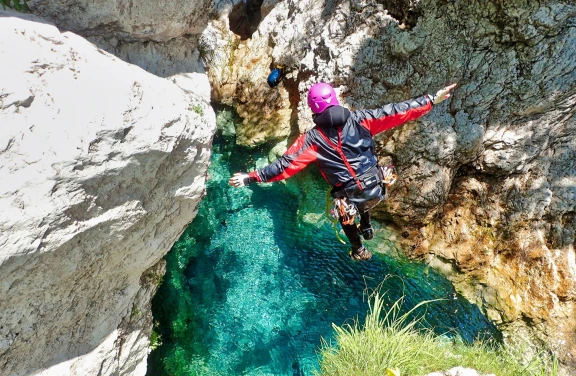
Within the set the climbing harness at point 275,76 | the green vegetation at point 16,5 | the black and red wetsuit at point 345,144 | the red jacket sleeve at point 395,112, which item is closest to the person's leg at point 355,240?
the black and red wetsuit at point 345,144

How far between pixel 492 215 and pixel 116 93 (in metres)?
4.61

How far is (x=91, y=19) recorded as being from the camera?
3221 millimetres

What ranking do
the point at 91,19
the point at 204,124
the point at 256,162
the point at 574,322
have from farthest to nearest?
the point at 256,162 < the point at 574,322 < the point at 204,124 < the point at 91,19

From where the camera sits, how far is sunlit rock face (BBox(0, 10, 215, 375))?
96.7 inches

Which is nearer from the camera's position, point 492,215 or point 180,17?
point 180,17

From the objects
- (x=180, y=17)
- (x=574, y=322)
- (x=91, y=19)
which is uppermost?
(x=180, y=17)

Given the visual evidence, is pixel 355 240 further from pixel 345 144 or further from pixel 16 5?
pixel 16 5

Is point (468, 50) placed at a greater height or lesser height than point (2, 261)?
greater

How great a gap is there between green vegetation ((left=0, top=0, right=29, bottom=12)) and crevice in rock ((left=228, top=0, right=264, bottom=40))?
365cm

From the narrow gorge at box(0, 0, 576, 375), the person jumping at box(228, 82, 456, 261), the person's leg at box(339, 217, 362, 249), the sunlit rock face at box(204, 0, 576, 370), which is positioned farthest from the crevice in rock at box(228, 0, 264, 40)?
the person's leg at box(339, 217, 362, 249)

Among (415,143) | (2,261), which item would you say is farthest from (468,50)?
(2,261)

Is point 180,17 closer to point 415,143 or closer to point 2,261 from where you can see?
point 2,261

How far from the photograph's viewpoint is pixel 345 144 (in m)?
3.93

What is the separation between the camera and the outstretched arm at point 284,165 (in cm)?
398
